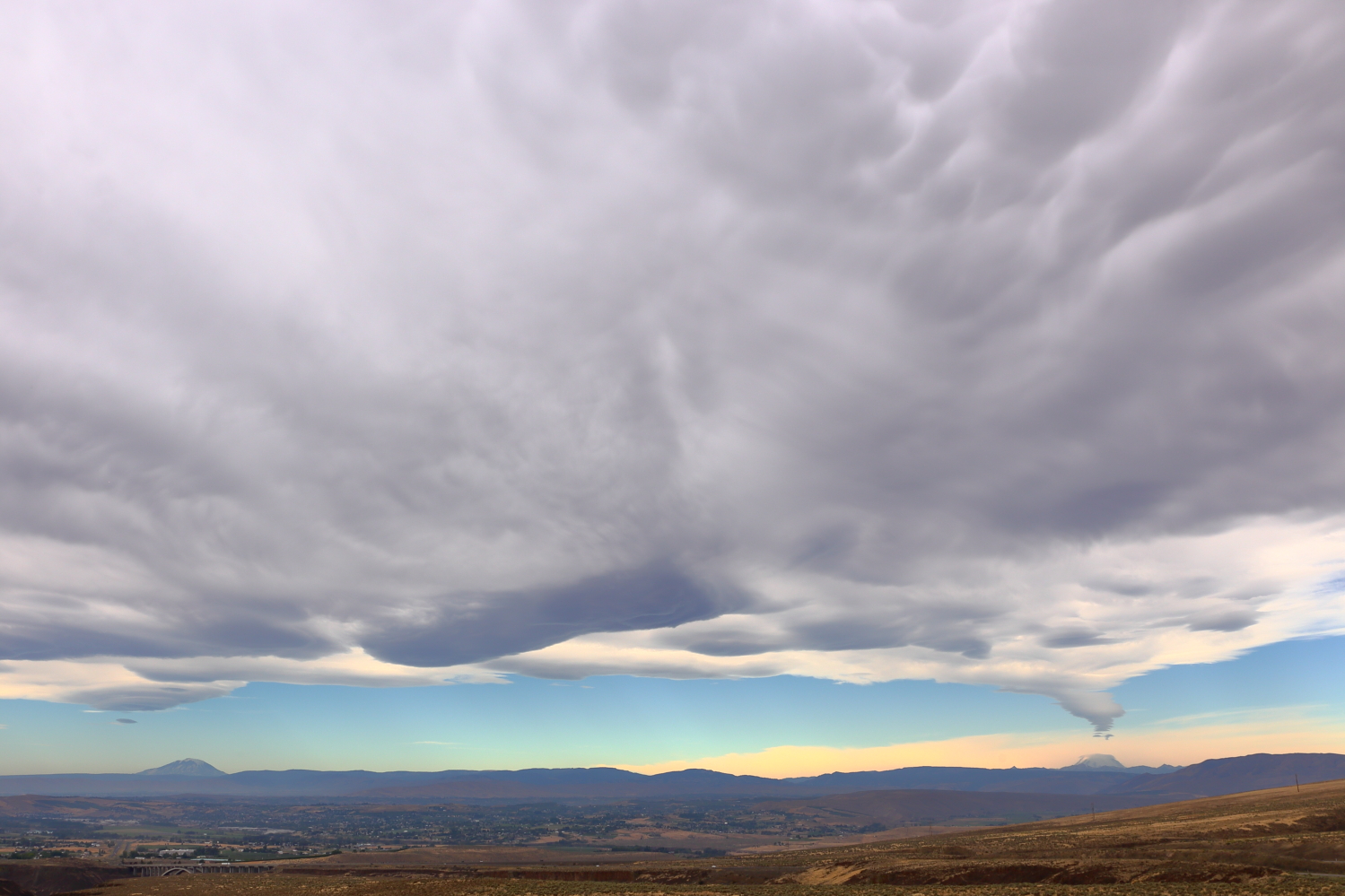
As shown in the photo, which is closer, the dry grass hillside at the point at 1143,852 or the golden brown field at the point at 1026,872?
the golden brown field at the point at 1026,872

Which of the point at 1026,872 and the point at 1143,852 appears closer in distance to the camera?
→ the point at 1026,872

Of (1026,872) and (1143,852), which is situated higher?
(1143,852)

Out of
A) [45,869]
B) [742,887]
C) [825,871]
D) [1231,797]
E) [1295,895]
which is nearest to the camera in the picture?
[1295,895]

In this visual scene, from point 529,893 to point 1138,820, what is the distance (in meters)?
102

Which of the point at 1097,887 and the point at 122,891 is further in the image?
the point at 122,891

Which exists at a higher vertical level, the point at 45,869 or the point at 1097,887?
the point at 1097,887

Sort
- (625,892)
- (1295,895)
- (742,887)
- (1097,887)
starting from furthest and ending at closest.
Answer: (742,887), (625,892), (1097,887), (1295,895)

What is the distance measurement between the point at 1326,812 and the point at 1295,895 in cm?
5779

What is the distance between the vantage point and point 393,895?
68.1 metres

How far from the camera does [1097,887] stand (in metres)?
60.1

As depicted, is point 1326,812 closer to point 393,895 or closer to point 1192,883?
point 1192,883

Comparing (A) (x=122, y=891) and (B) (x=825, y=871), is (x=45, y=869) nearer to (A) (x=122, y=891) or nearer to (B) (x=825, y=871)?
(A) (x=122, y=891)

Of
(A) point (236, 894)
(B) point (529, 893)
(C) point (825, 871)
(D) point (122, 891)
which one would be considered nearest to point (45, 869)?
(D) point (122, 891)

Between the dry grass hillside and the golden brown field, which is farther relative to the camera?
the dry grass hillside
